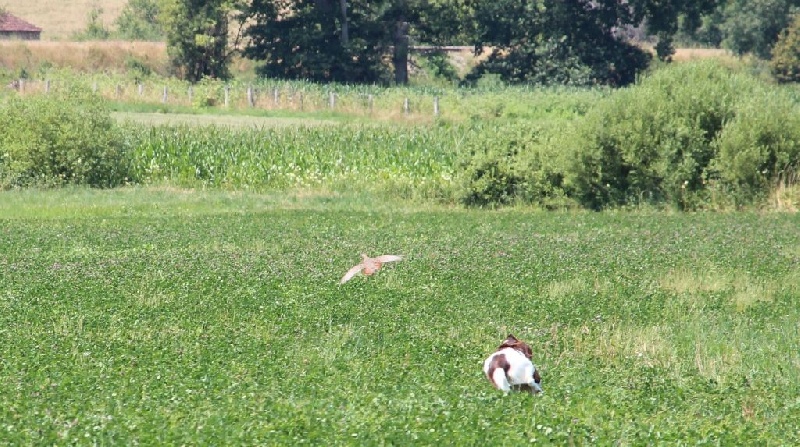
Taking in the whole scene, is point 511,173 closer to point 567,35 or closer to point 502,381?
point 502,381

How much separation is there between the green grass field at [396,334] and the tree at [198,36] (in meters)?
50.4

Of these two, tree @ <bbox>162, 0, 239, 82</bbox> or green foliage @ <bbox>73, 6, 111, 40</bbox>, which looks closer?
tree @ <bbox>162, 0, 239, 82</bbox>

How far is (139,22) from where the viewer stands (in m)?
107

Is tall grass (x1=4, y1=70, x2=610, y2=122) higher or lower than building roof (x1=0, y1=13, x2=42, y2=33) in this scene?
lower

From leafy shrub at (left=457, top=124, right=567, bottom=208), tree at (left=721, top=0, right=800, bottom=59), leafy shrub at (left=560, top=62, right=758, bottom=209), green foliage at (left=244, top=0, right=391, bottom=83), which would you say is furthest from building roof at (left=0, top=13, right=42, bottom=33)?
leafy shrub at (left=560, top=62, right=758, bottom=209)

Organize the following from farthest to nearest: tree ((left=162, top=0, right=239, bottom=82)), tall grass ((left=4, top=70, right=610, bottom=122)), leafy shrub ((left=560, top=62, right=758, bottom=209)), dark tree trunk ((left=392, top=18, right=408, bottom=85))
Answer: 1. dark tree trunk ((left=392, top=18, right=408, bottom=85))
2. tree ((left=162, top=0, right=239, bottom=82))
3. tall grass ((left=4, top=70, right=610, bottom=122))
4. leafy shrub ((left=560, top=62, right=758, bottom=209))

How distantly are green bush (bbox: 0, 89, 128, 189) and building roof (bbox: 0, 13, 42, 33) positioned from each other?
64.1 m

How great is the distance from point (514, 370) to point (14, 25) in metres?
95.2

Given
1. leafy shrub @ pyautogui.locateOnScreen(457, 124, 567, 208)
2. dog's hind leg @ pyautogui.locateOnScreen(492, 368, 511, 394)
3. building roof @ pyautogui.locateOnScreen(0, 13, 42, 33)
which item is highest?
building roof @ pyautogui.locateOnScreen(0, 13, 42, 33)

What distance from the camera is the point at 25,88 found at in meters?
65.5

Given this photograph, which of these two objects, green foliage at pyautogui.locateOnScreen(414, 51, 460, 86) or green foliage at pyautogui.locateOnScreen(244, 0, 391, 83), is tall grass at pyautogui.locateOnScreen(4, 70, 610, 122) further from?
green foliage at pyautogui.locateOnScreen(414, 51, 460, 86)

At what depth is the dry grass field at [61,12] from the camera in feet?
351

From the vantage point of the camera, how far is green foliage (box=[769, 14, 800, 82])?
77.4 meters

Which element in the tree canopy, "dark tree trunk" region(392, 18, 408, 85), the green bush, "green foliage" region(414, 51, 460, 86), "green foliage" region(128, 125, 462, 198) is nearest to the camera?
the green bush
